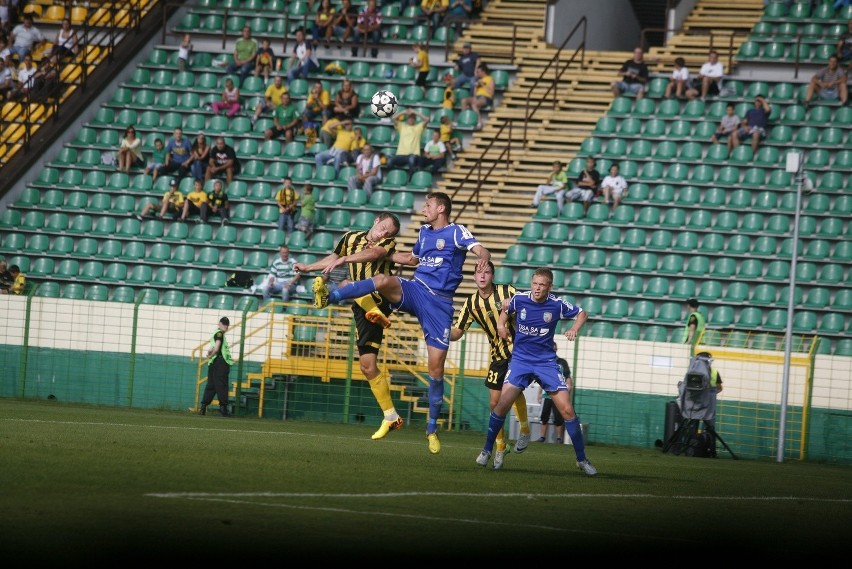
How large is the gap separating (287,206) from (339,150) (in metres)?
2.08

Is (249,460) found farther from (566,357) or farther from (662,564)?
(566,357)

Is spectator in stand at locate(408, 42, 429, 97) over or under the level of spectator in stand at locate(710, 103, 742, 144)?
over

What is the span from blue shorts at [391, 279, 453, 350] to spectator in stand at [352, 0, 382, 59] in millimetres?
19770

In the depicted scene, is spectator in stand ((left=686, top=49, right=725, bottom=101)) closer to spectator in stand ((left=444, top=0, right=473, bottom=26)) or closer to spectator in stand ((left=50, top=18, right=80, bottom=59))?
spectator in stand ((left=444, top=0, right=473, bottom=26))

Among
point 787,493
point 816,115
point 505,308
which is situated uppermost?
point 816,115

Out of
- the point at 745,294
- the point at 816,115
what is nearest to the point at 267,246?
the point at 745,294

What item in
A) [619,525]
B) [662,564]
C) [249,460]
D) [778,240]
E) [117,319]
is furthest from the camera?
[778,240]

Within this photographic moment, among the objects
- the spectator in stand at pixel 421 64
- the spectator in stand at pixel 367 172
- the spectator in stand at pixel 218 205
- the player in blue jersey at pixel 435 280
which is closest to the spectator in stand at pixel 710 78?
the spectator in stand at pixel 421 64

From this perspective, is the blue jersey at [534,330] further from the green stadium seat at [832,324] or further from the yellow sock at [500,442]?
the green stadium seat at [832,324]

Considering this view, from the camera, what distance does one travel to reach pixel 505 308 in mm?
12109

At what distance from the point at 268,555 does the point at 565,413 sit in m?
5.78

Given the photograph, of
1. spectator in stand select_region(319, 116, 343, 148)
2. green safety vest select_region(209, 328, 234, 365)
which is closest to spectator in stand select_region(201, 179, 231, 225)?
spectator in stand select_region(319, 116, 343, 148)

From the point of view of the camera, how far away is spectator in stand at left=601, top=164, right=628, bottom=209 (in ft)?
86.1

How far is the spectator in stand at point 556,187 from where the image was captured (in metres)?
26.6
